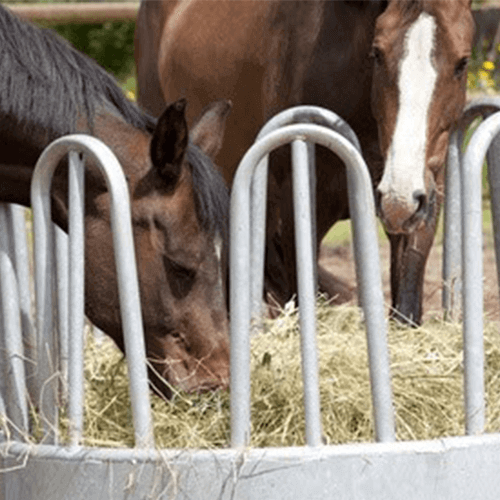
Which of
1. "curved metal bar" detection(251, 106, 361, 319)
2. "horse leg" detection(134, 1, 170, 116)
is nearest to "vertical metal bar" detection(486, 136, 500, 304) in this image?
"curved metal bar" detection(251, 106, 361, 319)

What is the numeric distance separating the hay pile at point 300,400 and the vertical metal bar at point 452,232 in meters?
0.43

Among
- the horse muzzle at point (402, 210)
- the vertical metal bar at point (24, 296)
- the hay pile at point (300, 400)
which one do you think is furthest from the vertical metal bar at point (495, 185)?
the vertical metal bar at point (24, 296)

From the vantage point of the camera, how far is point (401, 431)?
3473 millimetres

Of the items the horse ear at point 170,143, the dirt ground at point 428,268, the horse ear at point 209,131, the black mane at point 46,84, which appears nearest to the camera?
the horse ear at point 170,143

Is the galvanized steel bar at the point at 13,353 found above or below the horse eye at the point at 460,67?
below

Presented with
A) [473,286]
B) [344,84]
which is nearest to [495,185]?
[473,286]

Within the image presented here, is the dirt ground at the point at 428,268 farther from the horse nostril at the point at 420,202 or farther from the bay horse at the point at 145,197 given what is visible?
the bay horse at the point at 145,197

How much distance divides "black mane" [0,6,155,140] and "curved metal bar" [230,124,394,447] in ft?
3.15

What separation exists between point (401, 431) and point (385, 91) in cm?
187

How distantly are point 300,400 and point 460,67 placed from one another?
6.44ft

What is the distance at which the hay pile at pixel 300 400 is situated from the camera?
3430 mm

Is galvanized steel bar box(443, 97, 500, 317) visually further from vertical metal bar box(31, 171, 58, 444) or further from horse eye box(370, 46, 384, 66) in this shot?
vertical metal bar box(31, 171, 58, 444)

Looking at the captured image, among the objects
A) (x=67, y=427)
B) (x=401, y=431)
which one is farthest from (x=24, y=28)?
(x=401, y=431)

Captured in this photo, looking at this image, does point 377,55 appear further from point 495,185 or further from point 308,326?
point 308,326
